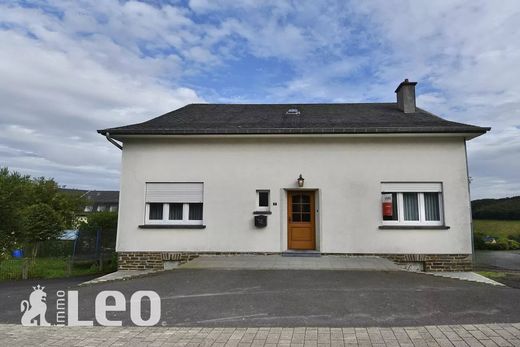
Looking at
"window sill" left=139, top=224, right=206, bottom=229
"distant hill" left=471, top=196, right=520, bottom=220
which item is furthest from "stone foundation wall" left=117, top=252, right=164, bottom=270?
"distant hill" left=471, top=196, right=520, bottom=220

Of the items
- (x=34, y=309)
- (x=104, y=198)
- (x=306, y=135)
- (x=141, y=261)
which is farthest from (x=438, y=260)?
(x=104, y=198)

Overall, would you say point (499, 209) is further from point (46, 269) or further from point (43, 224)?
point (43, 224)

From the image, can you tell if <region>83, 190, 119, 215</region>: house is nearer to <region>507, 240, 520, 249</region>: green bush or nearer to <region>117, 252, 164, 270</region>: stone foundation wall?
<region>117, 252, 164, 270</region>: stone foundation wall

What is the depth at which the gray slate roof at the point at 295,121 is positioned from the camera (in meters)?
9.84

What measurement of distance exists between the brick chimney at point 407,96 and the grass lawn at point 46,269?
38.5 ft

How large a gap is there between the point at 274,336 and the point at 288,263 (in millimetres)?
4776

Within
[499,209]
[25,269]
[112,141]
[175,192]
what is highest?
[112,141]

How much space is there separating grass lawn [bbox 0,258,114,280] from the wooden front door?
676cm

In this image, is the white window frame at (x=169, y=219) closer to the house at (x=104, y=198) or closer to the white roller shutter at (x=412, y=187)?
the white roller shutter at (x=412, y=187)

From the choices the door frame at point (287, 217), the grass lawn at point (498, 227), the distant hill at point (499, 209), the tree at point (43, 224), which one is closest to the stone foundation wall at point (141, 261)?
the door frame at point (287, 217)

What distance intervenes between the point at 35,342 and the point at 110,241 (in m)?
9.44

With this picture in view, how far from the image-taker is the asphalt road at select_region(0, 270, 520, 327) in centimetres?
495

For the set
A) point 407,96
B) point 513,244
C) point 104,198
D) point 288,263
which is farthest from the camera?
point 104,198

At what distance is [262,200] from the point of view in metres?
10.5
